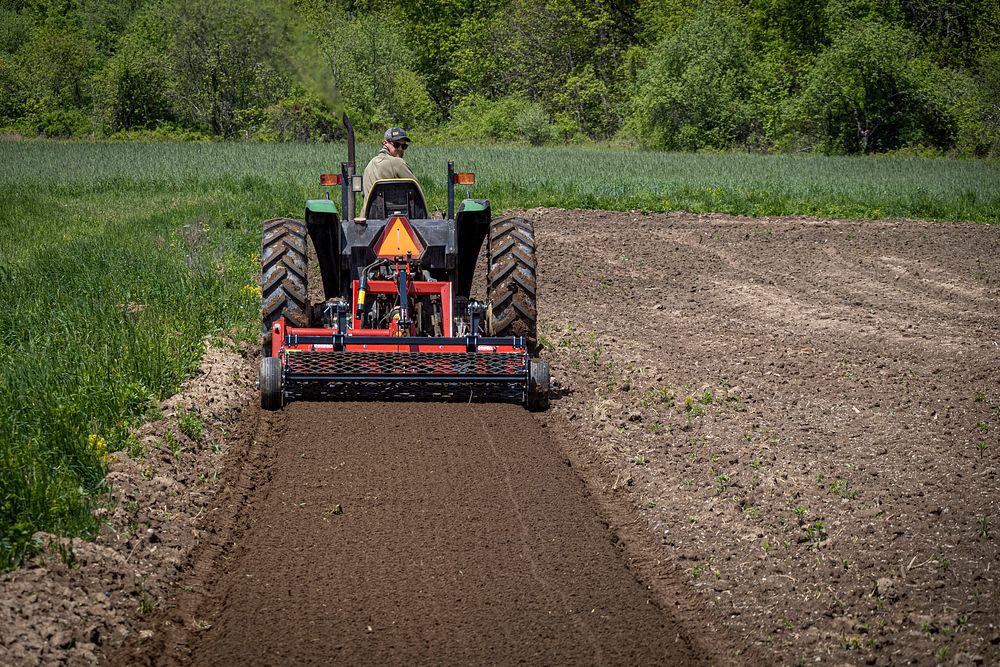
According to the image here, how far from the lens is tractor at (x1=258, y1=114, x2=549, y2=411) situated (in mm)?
8641

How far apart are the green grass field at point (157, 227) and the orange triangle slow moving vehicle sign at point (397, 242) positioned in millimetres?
1945

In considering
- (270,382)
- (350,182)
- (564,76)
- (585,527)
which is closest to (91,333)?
(270,382)

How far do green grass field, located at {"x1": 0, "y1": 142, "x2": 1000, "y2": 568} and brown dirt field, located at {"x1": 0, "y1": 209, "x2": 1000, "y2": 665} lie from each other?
0.45 m

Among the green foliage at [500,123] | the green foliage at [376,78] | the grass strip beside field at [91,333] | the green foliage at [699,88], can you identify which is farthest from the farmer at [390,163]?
the green foliage at [500,123]

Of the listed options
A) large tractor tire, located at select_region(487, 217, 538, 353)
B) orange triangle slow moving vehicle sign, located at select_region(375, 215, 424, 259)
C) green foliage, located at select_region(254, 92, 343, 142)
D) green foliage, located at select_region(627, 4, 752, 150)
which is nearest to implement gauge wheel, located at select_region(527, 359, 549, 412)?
large tractor tire, located at select_region(487, 217, 538, 353)

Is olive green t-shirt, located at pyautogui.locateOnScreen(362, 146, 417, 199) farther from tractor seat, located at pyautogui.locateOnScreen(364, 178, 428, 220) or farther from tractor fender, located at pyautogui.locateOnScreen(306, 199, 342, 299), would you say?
tractor fender, located at pyautogui.locateOnScreen(306, 199, 342, 299)

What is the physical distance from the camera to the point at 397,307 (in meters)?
9.34

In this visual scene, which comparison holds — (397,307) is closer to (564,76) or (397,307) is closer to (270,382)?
(270,382)

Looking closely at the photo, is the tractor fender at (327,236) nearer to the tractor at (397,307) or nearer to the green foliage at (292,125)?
the tractor at (397,307)

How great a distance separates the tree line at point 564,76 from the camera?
48.4 meters

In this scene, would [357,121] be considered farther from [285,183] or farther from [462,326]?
[462,326]

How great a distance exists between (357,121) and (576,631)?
49034 mm

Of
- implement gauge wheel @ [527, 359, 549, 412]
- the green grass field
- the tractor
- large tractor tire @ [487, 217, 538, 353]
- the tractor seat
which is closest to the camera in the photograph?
the green grass field

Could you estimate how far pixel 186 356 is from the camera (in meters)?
9.63
